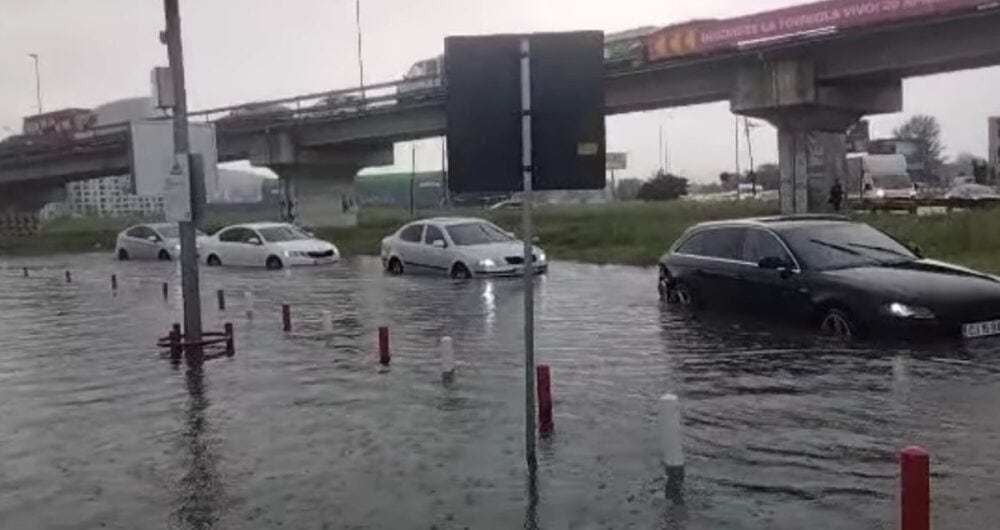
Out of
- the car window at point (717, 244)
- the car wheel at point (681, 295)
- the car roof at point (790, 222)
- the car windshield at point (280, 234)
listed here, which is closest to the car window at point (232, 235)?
the car windshield at point (280, 234)

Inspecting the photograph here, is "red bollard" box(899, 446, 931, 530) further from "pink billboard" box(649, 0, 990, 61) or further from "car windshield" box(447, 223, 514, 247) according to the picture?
"pink billboard" box(649, 0, 990, 61)

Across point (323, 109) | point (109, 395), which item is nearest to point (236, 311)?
point (109, 395)

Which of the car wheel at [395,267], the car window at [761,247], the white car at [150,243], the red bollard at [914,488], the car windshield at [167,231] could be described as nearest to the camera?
the red bollard at [914,488]

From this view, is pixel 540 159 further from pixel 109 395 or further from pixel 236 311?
pixel 236 311

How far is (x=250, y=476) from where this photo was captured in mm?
7012

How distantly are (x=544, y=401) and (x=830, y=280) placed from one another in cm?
551

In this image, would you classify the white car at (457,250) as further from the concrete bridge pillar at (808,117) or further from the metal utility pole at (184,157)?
the concrete bridge pillar at (808,117)

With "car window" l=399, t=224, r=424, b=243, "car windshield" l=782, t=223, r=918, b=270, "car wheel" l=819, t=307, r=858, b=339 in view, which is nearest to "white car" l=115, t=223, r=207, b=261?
"car window" l=399, t=224, r=424, b=243

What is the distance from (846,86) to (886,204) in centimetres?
464

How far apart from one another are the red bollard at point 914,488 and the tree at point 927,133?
113328 mm

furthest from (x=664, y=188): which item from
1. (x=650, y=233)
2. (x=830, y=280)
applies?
(x=830, y=280)

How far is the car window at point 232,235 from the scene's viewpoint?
32969mm

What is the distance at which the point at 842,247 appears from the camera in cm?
1305

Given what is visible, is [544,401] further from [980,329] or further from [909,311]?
[980,329]
